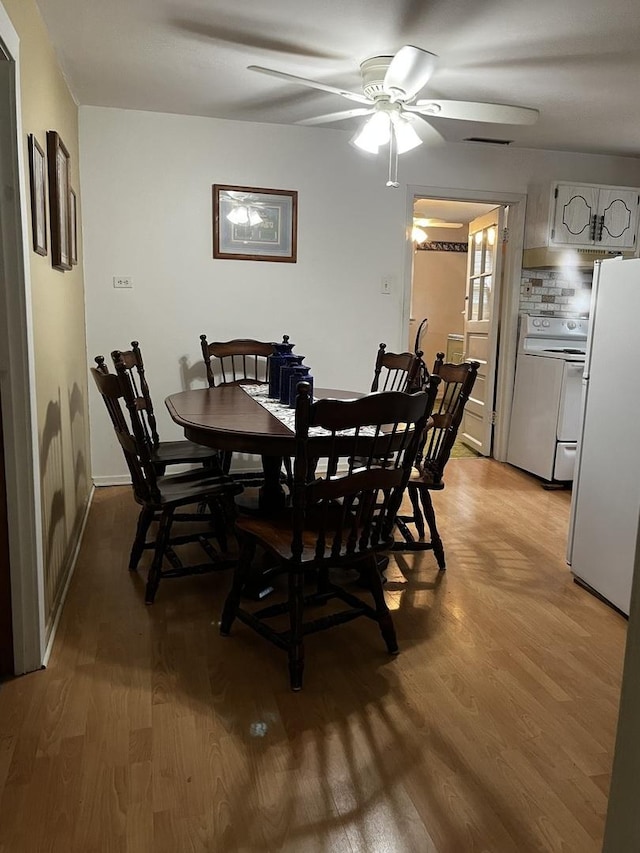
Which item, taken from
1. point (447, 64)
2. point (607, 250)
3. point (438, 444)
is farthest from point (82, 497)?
point (607, 250)

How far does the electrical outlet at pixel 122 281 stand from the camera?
12.9 ft

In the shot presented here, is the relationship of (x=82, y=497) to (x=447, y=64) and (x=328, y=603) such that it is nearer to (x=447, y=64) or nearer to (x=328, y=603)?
(x=328, y=603)

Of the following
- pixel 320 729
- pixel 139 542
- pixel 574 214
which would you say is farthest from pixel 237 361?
pixel 320 729

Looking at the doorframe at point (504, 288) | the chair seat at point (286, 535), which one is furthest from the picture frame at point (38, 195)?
the doorframe at point (504, 288)

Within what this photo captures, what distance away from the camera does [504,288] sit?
4750 millimetres

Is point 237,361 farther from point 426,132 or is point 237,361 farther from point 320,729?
point 320,729

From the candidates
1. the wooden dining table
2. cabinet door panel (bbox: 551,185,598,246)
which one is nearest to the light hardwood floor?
the wooden dining table

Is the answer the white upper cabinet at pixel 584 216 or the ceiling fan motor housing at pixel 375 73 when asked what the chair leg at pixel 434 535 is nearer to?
the ceiling fan motor housing at pixel 375 73

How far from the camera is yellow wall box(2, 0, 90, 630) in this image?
216 centimetres

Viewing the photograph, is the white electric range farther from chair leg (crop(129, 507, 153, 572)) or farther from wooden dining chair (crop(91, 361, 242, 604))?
chair leg (crop(129, 507, 153, 572))

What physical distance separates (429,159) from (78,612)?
359 centimetres

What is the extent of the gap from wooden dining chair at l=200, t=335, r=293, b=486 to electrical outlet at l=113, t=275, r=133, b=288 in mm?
564

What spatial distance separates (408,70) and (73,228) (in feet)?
6.20

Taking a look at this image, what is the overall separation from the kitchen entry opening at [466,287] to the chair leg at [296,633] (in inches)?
90.4
